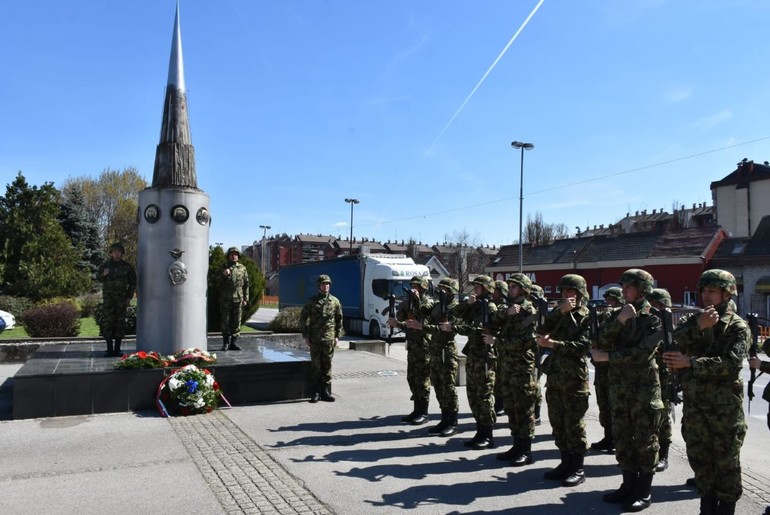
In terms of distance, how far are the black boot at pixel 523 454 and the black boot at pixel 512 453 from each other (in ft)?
0.08

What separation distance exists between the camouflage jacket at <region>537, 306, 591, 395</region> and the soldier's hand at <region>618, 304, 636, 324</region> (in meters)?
0.70

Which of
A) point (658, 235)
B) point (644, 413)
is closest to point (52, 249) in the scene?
point (644, 413)

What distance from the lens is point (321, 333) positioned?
937cm

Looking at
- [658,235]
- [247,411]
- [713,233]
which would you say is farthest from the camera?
[658,235]

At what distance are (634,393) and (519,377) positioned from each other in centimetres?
145

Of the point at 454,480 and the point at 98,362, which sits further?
the point at 98,362

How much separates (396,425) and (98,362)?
5.19 m

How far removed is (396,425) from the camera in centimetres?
799

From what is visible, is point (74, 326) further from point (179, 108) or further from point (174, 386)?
point (174, 386)

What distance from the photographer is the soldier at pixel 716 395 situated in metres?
4.25

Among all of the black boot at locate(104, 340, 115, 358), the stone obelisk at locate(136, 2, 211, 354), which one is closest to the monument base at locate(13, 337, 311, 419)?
the black boot at locate(104, 340, 115, 358)

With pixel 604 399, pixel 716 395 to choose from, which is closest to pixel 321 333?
pixel 604 399

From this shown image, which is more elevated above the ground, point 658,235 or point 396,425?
point 658,235

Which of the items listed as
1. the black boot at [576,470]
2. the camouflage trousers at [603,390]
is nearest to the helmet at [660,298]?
the camouflage trousers at [603,390]
